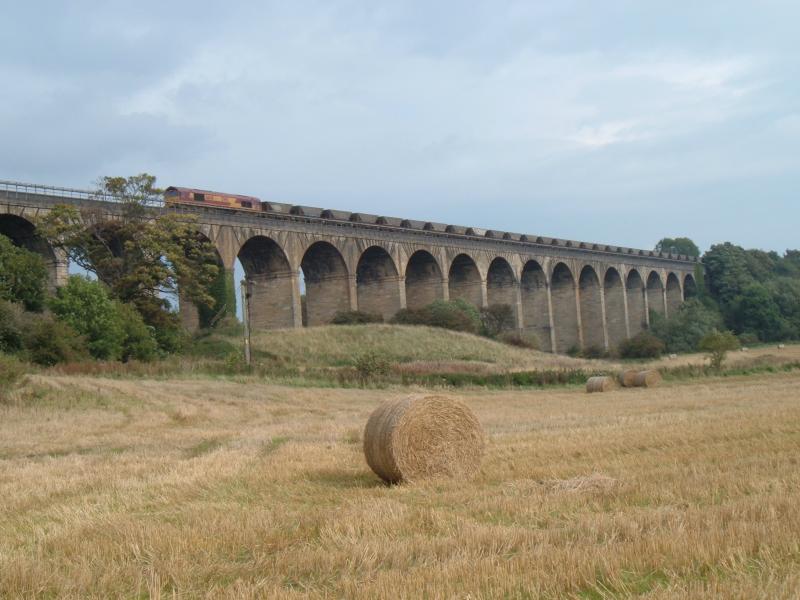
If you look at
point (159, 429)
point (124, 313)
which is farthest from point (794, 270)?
point (159, 429)

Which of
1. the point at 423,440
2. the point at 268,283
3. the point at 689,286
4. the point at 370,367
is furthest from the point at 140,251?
the point at 689,286

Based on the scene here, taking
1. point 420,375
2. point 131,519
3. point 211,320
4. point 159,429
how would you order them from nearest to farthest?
point 131,519 < point 159,429 < point 420,375 < point 211,320

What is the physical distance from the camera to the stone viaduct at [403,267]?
170 ft

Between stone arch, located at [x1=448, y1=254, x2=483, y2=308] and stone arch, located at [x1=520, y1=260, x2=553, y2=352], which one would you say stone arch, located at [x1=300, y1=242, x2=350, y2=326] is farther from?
stone arch, located at [x1=520, y1=260, x2=553, y2=352]

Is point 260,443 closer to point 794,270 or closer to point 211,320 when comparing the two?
point 211,320

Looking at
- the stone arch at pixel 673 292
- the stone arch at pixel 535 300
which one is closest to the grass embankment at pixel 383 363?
the stone arch at pixel 535 300

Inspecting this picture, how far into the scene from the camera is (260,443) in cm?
1492

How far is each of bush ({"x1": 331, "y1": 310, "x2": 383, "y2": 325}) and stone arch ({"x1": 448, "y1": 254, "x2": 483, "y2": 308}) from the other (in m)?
14.5

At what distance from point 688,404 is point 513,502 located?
1452 cm

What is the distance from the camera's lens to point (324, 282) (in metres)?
62.0

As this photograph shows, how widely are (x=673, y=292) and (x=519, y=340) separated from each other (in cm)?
4350

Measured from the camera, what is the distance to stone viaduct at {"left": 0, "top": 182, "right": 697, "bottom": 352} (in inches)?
2040

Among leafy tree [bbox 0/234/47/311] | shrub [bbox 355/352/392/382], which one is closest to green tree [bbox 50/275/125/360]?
leafy tree [bbox 0/234/47/311]

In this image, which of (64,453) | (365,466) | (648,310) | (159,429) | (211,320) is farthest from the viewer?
(648,310)
